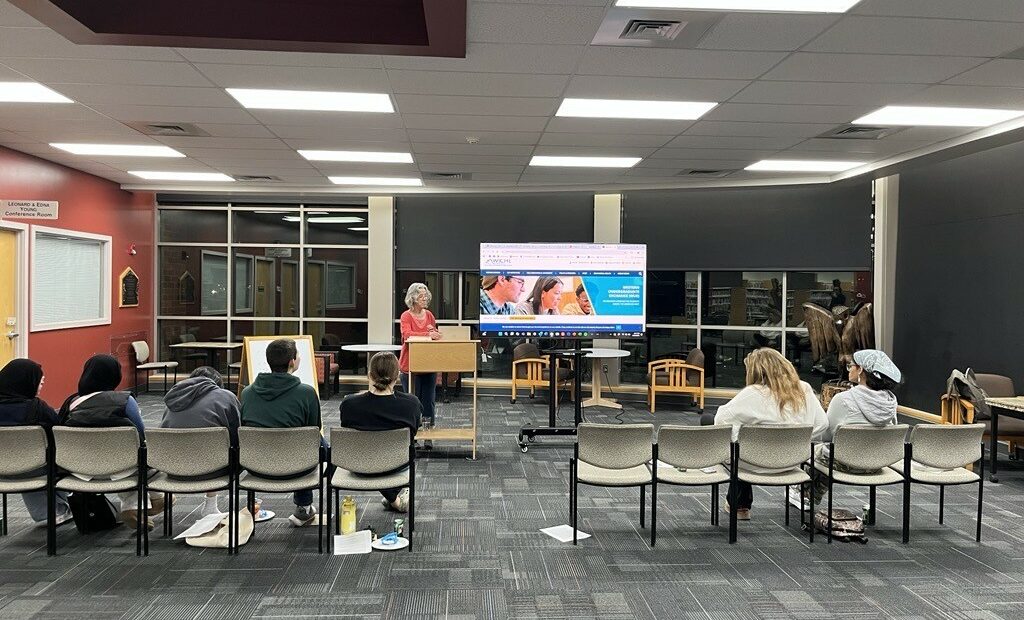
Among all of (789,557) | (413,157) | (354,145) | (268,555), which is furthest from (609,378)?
(268,555)

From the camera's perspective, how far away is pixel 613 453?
151 inches

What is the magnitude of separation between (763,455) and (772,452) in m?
0.05

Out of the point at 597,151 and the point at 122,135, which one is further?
the point at 597,151

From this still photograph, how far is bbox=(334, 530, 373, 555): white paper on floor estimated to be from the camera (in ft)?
12.0

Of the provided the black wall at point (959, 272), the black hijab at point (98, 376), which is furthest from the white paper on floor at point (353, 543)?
the black wall at point (959, 272)

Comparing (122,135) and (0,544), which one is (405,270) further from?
(0,544)

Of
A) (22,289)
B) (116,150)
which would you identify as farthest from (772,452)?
(22,289)

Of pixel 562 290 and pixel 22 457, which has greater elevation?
pixel 562 290

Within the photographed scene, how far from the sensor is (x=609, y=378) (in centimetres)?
902

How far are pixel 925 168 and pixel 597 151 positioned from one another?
397 cm

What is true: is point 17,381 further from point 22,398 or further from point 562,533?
point 562,533

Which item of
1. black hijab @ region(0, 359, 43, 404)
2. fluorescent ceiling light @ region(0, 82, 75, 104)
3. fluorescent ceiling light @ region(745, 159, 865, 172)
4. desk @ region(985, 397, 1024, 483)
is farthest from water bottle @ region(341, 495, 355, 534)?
fluorescent ceiling light @ region(745, 159, 865, 172)

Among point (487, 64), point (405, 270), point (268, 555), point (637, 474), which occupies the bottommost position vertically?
point (268, 555)

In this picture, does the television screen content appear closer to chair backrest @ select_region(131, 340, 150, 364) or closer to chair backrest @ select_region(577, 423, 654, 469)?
chair backrest @ select_region(577, 423, 654, 469)
